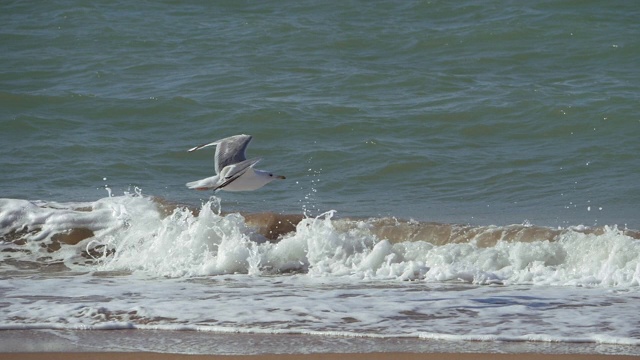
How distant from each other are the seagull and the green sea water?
1.45 m

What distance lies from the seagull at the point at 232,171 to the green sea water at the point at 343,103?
145cm

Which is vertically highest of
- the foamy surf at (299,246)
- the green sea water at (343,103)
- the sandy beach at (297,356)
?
the green sea water at (343,103)

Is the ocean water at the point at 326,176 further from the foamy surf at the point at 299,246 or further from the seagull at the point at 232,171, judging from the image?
the seagull at the point at 232,171

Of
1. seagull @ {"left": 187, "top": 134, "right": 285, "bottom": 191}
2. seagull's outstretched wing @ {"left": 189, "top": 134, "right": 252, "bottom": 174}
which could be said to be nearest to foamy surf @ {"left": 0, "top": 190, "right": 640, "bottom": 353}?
seagull @ {"left": 187, "top": 134, "right": 285, "bottom": 191}

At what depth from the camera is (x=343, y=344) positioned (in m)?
5.90

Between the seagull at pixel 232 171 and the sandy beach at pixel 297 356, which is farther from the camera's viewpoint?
the seagull at pixel 232 171

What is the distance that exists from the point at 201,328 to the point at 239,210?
369 centimetres

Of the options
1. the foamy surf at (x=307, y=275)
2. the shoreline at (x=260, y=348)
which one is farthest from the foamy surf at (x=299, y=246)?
the shoreline at (x=260, y=348)

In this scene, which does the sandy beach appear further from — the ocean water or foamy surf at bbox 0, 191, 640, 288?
foamy surf at bbox 0, 191, 640, 288

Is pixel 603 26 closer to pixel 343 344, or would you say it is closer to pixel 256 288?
pixel 256 288

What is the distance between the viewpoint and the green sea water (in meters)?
10.5

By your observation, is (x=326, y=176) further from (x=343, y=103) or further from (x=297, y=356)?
(x=297, y=356)

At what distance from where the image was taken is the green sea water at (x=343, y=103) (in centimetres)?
1051

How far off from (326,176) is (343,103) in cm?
226
